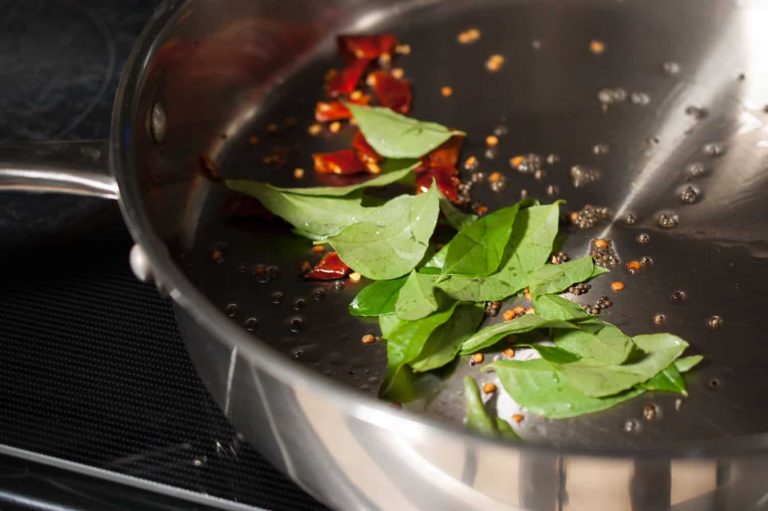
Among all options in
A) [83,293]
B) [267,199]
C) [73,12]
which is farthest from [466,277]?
[73,12]

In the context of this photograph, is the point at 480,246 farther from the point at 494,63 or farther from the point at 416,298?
Result: the point at 494,63

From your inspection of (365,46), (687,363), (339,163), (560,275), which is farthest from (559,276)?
(365,46)

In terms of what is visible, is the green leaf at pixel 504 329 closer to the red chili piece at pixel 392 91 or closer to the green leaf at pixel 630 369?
the green leaf at pixel 630 369

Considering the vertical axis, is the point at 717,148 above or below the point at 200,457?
above

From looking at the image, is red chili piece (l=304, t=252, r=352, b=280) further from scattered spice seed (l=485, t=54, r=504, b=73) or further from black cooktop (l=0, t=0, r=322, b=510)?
scattered spice seed (l=485, t=54, r=504, b=73)

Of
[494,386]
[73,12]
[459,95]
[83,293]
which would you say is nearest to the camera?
[494,386]

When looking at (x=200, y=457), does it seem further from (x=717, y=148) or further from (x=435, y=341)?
(x=717, y=148)

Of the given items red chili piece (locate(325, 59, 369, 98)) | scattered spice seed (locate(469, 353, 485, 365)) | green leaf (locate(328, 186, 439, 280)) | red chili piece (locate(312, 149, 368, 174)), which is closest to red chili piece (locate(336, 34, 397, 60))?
red chili piece (locate(325, 59, 369, 98))
